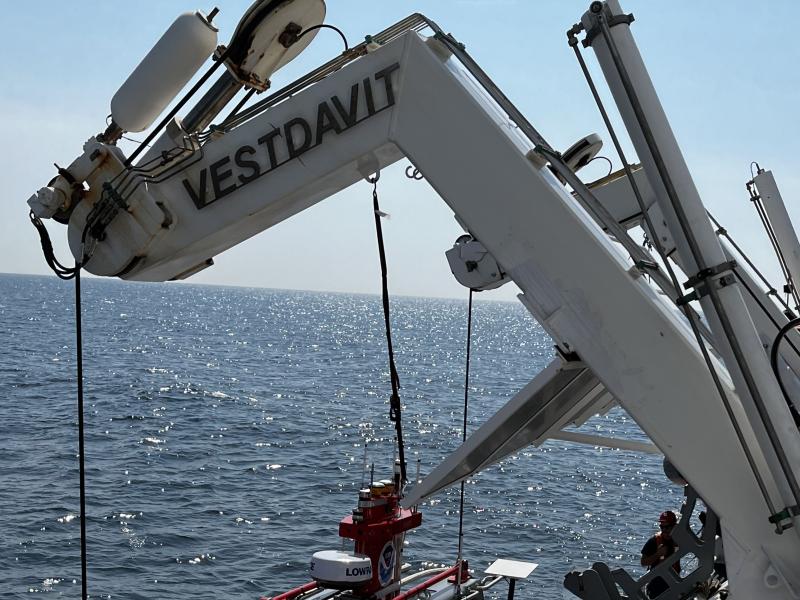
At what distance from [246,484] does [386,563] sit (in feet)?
62.1

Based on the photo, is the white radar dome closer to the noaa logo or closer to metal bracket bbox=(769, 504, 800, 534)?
the noaa logo

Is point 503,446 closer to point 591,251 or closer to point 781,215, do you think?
point 591,251

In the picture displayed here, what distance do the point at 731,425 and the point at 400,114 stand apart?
2402mm

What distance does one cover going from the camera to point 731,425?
464 centimetres


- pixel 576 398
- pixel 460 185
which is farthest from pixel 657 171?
pixel 576 398

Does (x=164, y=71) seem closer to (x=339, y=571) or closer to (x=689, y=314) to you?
(x=689, y=314)

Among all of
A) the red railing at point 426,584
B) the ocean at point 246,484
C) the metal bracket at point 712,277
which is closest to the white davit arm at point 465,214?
the metal bracket at point 712,277

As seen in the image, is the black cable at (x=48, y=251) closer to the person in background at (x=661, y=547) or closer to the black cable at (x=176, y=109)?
the black cable at (x=176, y=109)

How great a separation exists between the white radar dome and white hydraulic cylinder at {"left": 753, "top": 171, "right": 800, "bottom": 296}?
529 centimetres

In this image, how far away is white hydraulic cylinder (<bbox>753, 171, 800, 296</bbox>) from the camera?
8859 mm

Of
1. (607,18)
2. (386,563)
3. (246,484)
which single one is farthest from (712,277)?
(246,484)

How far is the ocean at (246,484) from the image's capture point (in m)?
20.0

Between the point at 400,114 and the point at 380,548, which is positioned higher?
the point at 400,114

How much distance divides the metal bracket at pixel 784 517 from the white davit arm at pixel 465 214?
0.38ft
